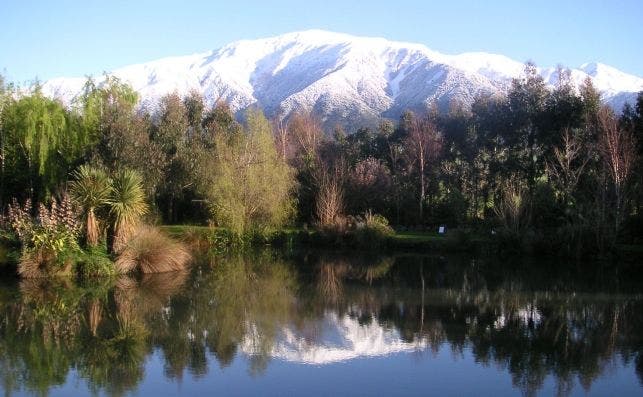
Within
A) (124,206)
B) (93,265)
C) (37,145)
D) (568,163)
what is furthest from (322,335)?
(37,145)

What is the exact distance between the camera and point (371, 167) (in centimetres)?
4331

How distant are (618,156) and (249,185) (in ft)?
63.6

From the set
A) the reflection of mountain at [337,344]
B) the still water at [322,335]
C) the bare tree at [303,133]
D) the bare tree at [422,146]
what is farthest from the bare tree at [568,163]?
the bare tree at [303,133]

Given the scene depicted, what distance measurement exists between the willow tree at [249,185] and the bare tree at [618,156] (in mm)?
17340

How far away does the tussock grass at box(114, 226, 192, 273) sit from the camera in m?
23.9

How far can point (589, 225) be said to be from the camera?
30.2 m

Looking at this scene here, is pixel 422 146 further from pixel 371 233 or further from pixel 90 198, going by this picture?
pixel 90 198

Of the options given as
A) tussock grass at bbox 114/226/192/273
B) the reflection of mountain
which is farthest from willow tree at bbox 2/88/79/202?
the reflection of mountain

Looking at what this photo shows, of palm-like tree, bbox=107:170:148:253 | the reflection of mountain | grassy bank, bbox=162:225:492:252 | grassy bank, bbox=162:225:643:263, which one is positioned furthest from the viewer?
grassy bank, bbox=162:225:492:252

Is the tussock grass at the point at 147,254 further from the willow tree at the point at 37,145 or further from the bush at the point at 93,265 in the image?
the willow tree at the point at 37,145

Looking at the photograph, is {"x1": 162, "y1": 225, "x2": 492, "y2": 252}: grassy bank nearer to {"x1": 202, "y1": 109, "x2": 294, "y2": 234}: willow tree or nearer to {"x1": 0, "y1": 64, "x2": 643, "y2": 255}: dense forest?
{"x1": 0, "y1": 64, "x2": 643, "y2": 255}: dense forest

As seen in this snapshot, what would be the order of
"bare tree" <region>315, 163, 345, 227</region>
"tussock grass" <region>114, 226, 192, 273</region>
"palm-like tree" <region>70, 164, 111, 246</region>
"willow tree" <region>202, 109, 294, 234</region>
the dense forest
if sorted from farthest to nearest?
"bare tree" <region>315, 163, 345, 227</region> → "willow tree" <region>202, 109, 294, 234</region> → the dense forest → "tussock grass" <region>114, 226, 192, 273</region> → "palm-like tree" <region>70, 164, 111, 246</region>

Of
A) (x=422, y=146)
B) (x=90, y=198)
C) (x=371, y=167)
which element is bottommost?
(x=90, y=198)

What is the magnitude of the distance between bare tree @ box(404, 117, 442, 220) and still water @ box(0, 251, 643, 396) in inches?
747
